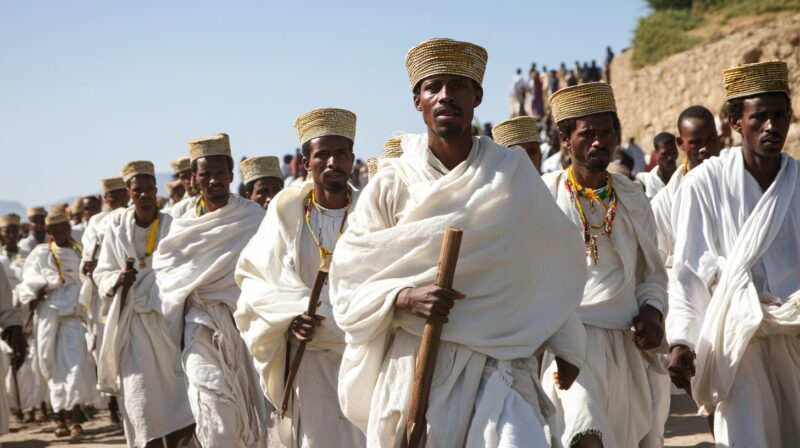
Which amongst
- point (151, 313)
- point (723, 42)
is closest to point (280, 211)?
point (151, 313)

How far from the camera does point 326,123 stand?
7.91 metres

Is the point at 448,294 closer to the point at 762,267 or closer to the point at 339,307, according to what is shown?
the point at 339,307

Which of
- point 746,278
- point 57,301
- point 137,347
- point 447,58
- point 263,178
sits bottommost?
point 57,301

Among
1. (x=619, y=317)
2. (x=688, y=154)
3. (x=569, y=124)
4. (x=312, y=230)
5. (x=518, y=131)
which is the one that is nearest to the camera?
(x=619, y=317)

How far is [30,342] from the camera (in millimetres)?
19562

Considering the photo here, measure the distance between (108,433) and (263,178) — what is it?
17.6 ft

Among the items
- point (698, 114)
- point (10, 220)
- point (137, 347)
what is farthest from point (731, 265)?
point (10, 220)

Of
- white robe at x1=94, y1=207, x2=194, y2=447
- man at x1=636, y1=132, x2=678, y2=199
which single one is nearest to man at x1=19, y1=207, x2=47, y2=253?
white robe at x1=94, y1=207, x2=194, y2=447

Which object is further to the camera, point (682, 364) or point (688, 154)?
point (688, 154)

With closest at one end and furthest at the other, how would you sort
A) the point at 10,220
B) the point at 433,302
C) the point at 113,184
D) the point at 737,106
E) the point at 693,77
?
the point at 433,302, the point at 737,106, the point at 113,184, the point at 10,220, the point at 693,77

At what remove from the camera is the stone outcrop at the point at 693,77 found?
1094 inches

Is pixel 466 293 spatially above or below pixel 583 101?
below

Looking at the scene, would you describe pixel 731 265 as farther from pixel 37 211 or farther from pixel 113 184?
pixel 37 211

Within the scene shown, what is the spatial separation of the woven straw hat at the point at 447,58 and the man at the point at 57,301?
456 inches
